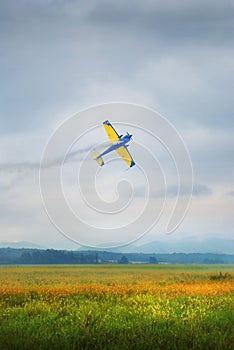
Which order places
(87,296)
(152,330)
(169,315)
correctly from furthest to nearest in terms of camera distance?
(87,296) < (169,315) < (152,330)

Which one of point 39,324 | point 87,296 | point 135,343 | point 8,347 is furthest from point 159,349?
point 87,296

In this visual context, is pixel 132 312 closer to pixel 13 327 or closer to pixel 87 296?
pixel 13 327

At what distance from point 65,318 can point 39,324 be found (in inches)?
35.3

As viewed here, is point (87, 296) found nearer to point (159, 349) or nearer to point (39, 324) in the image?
point (39, 324)

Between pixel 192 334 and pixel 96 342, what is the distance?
7.50 feet

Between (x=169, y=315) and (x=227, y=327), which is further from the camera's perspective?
(x=169, y=315)

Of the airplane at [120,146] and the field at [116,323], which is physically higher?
the airplane at [120,146]

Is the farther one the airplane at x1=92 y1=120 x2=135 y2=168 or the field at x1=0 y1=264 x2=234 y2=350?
the airplane at x1=92 y1=120 x2=135 y2=168

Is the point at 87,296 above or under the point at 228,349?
above

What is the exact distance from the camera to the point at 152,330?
512 inches

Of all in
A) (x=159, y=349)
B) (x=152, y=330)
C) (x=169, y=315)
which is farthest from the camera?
(x=169, y=315)

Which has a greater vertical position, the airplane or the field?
the airplane

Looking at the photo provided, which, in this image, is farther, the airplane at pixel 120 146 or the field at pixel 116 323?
the airplane at pixel 120 146

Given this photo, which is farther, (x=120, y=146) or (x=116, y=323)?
(x=120, y=146)
